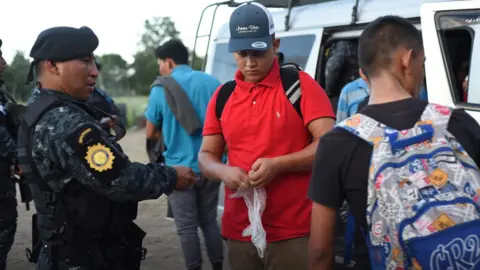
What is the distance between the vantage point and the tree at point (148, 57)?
46.7 metres

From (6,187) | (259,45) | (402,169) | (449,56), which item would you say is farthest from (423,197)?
(6,187)

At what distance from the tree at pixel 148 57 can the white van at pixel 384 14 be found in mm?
33430

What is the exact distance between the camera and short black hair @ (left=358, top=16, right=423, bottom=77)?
1821mm

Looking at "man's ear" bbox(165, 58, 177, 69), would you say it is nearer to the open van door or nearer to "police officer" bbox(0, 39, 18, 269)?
"police officer" bbox(0, 39, 18, 269)

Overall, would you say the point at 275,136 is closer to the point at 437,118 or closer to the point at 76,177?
the point at 76,177

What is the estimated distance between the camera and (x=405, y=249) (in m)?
1.68

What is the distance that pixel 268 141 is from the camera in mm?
2623

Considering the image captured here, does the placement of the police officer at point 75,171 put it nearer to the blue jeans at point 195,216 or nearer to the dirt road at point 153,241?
the blue jeans at point 195,216

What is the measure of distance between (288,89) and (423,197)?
3.62ft

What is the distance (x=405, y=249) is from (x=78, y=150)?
130cm

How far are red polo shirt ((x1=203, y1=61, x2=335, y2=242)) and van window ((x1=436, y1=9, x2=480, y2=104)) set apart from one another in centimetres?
147

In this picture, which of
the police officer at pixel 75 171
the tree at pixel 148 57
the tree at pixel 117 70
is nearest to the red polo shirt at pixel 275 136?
the police officer at pixel 75 171

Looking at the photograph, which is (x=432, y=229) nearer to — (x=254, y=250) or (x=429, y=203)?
(x=429, y=203)

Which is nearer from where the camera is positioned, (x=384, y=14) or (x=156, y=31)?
(x=384, y=14)
